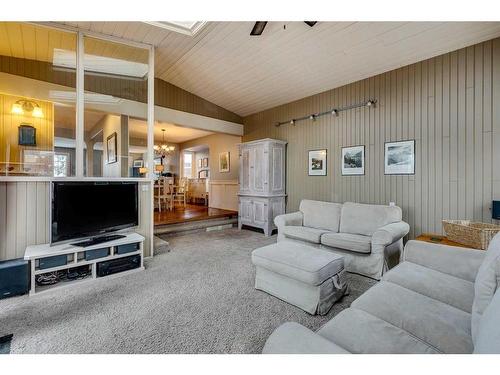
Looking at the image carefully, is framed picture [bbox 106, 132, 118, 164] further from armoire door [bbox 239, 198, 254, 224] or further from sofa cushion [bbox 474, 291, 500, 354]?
sofa cushion [bbox 474, 291, 500, 354]

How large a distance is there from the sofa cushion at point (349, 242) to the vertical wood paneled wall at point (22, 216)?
3515mm

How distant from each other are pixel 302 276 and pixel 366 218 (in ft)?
5.84


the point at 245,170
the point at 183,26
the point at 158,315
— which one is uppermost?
the point at 183,26

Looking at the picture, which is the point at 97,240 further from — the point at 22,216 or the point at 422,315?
the point at 422,315

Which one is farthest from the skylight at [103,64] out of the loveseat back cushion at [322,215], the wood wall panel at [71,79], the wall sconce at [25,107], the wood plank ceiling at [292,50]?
the loveseat back cushion at [322,215]

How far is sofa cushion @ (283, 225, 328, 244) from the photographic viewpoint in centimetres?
338

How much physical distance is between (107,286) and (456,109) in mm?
4891

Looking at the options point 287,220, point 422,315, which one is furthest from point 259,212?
point 422,315

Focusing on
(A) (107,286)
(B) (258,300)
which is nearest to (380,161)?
(B) (258,300)

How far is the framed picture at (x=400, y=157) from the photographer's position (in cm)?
357

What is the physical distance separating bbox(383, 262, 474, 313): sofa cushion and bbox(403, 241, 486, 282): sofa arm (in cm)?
6

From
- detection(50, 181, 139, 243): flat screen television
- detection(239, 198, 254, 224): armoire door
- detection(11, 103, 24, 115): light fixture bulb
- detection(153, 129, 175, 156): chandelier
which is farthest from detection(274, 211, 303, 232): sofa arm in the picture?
detection(153, 129, 175, 156): chandelier

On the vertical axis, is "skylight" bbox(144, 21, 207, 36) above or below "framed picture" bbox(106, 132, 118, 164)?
above

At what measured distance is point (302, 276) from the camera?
6.77ft
